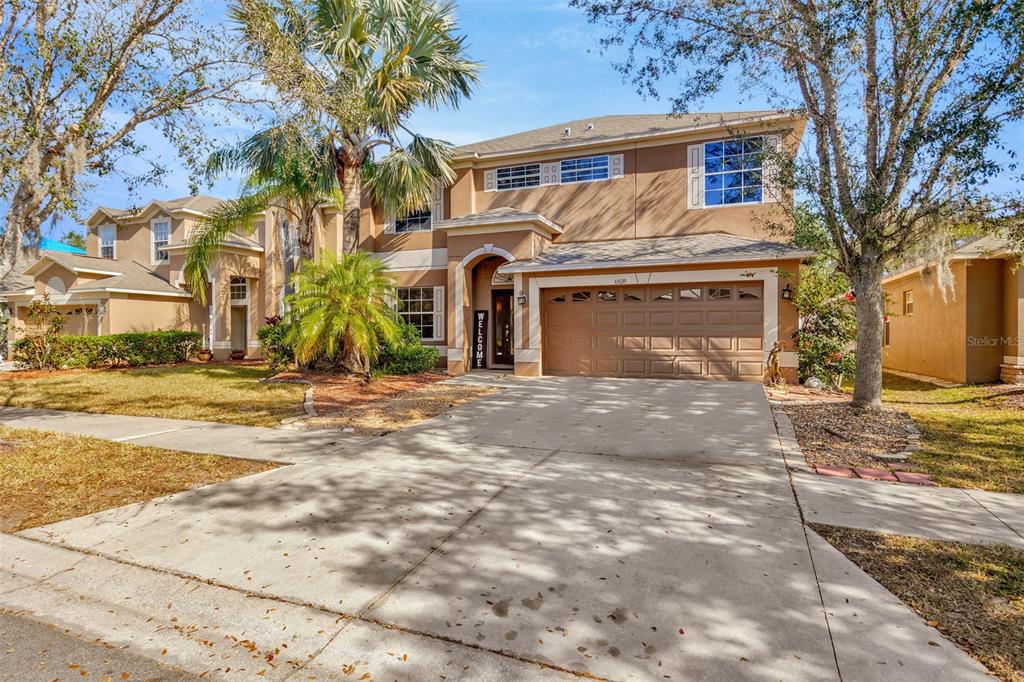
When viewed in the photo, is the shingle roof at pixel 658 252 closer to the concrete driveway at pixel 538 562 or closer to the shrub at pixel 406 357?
the shrub at pixel 406 357

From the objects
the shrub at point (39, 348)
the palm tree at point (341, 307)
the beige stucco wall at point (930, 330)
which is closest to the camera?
the palm tree at point (341, 307)

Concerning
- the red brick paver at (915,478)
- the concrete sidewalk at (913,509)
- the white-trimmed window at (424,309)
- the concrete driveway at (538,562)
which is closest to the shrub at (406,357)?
the white-trimmed window at (424,309)

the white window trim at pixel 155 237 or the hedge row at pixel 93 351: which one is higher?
the white window trim at pixel 155 237

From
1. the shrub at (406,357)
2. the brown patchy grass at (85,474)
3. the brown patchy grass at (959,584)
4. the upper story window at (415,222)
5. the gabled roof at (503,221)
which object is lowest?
the brown patchy grass at (959,584)

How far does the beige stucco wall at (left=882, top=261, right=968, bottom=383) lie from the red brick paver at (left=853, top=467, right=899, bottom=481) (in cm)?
835

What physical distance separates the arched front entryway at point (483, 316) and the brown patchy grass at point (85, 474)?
30.5 feet

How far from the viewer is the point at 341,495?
16.5ft

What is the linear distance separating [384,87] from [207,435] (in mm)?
9687

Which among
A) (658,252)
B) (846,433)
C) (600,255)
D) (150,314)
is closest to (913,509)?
(846,433)

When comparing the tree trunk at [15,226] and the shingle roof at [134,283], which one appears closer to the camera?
the tree trunk at [15,226]

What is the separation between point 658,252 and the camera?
13508mm

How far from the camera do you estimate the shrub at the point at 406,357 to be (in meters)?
14.9

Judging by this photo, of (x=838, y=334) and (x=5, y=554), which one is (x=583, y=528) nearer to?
(x=5, y=554)

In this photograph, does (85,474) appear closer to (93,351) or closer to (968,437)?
(968,437)
